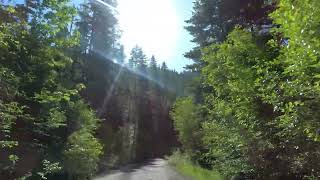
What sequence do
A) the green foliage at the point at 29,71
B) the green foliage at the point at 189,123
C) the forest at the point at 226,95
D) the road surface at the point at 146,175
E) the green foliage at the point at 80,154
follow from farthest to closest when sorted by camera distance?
the green foliage at the point at 189,123 < the road surface at the point at 146,175 < the green foliage at the point at 80,154 < the green foliage at the point at 29,71 < the forest at the point at 226,95

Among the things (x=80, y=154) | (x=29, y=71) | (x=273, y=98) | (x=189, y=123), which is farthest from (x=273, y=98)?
(x=189, y=123)

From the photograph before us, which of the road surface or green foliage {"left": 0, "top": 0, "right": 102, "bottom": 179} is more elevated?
green foliage {"left": 0, "top": 0, "right": 102, "bottom": 179}

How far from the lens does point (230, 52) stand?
1481 centimetres

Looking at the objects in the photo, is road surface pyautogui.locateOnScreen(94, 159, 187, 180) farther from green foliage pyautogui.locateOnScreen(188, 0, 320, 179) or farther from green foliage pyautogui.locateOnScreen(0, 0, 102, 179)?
green foliage pyautogui.locateOnScreen(0, 0, 102, 179)

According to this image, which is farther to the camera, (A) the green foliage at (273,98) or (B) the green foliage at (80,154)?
(B) the green foliage at (80,154)

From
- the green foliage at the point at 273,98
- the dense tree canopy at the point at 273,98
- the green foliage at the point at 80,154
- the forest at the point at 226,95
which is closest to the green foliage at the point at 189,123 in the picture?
the forest at the point at 226,95

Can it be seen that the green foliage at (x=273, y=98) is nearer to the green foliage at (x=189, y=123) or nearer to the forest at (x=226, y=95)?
the forest at (x=226, y=95)

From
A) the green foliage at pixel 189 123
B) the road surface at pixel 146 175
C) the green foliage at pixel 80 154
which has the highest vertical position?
the green foliage at pixel 189 123

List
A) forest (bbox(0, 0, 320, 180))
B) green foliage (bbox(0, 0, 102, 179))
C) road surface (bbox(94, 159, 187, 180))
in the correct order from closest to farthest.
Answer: forest (bbox(0, 0, 320, 180)), green foliage (bbox(0, 0, 102, 179)), road surface (bbox(94, 159, 187, 180))

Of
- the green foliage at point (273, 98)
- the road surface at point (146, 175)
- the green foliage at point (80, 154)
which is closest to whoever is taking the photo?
the green foliage at point (273, 98)

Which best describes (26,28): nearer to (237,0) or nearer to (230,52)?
→ (230,52)

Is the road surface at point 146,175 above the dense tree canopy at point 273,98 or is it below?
below

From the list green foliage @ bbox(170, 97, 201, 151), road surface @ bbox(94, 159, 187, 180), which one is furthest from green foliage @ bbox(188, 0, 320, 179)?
green foliage @ bbox(170, 97, 201, 151)

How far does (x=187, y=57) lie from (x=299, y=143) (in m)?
29.6
